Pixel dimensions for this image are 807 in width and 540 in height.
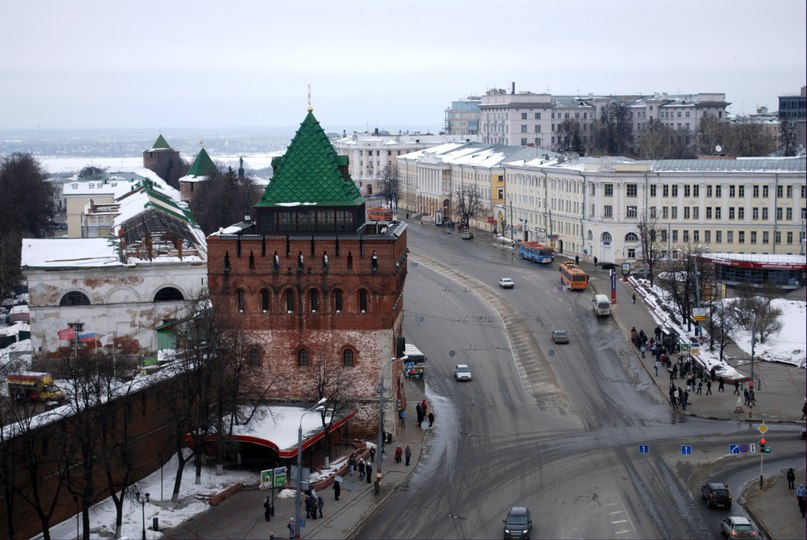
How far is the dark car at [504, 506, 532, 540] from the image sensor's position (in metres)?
41.4

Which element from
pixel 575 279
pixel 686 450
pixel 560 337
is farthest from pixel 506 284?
pixel 686 450

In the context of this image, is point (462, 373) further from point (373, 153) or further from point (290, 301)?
point (373, 153)

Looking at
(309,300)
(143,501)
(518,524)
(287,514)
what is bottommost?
(287,514)

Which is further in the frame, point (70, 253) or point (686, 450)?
point (70, 253)

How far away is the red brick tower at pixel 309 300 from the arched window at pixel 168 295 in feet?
34.9

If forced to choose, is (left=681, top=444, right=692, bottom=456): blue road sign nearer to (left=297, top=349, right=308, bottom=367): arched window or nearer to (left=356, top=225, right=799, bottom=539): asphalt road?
(left=356, top=225, right=799, bottom=539): asphalt road

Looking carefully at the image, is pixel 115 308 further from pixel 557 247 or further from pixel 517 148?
pixel 517 148

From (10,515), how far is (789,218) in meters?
55.3

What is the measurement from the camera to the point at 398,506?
151 ft

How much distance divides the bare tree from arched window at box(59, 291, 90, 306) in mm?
62873

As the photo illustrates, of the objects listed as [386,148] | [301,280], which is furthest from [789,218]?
[386,148]

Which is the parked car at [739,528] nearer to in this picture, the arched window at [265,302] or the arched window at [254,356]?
the arched window at [254,356]

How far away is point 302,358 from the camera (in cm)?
5512

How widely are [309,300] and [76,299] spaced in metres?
15.0
